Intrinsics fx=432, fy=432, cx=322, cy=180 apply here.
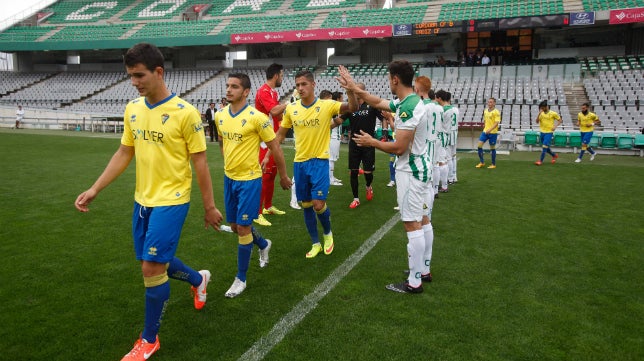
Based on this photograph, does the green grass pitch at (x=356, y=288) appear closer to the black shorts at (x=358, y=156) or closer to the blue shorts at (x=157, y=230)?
the blue shorts at (x=157, y=230)

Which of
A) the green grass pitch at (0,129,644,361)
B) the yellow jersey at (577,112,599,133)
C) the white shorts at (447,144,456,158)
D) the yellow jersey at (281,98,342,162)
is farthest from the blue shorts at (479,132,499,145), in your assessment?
the yellow jersey at (281,98,342,162)

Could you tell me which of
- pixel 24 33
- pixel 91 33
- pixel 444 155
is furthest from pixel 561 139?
pixel 24 33

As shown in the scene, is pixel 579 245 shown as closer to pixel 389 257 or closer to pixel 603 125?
pixel 389 257

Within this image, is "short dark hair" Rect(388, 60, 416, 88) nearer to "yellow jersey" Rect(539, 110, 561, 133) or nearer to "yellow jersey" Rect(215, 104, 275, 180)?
"yellow jersey" Rect(215, 104, 275, 180)

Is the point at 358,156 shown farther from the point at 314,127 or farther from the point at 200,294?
the point at 200,294

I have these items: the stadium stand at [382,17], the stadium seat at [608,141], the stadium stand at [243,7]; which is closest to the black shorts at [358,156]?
the stadium seat at [608,141]

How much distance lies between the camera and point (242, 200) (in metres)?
4.25

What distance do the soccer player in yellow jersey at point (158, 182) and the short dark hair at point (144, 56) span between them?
3 centimetres

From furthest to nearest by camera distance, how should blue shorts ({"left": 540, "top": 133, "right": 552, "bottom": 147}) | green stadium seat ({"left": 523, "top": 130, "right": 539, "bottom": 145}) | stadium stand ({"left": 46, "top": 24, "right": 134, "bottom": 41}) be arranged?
stadium stand ({"left": 46, "top": 24, "right": 134, "bottom": 41})
green stadium seat ({"left": 523, "top": 130, "right": 539, "bottom": 145})
blue shorts ({"left": 540, "top": 133, "right": 552, "bottom": 147})

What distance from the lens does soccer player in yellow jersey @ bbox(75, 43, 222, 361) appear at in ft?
9.94

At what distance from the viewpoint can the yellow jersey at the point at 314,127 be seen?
5219mm

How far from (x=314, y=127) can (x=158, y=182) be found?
2.49m

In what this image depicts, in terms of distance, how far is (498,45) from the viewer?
31.3 metres

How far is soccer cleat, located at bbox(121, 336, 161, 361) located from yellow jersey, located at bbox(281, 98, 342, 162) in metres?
2.76
